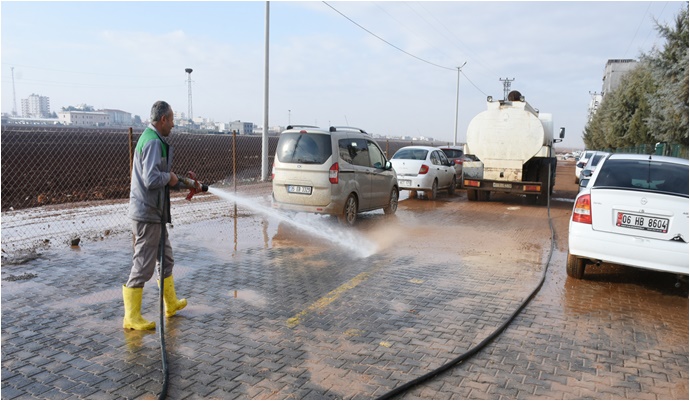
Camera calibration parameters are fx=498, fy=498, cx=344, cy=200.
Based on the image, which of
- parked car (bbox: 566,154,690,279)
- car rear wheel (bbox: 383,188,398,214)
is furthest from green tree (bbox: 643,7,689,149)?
parked car (bbox: 566,154,690,279)

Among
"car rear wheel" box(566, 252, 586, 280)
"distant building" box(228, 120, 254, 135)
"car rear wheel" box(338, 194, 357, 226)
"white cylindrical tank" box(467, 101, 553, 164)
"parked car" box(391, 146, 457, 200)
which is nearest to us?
"car rear wheel" box(566, 252, 586, 280)

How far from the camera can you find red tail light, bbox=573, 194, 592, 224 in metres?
6.47

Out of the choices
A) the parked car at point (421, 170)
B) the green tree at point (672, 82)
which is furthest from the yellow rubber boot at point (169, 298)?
the green tree at point (672, 82)

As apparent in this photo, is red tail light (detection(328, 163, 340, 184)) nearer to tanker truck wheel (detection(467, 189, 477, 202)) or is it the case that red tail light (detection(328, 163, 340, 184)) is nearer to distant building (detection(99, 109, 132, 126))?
tanker truck wheel (detection(467, 189, 477, 202))

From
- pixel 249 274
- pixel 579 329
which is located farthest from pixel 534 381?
pixel 249 274

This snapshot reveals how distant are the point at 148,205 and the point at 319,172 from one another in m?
5.28

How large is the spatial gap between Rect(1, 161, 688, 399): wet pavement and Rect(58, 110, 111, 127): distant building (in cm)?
15113

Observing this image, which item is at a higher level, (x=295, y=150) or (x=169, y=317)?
(x=295, y=150)

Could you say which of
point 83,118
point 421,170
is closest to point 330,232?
point 421,170

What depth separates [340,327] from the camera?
4906 mm

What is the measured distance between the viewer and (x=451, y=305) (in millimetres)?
5680

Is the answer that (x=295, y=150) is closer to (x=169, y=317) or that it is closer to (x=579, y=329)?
(x=169, y=317)

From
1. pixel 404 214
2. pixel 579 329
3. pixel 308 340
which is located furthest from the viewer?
pixel 404 214

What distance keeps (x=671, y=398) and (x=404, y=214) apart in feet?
30.6
